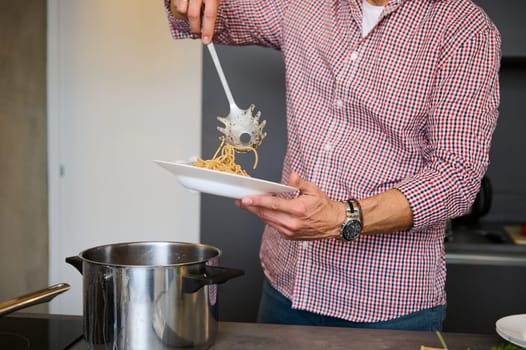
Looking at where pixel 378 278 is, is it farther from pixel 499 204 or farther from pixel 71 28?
pixel 71 28

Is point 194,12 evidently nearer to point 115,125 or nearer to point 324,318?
point 324,318

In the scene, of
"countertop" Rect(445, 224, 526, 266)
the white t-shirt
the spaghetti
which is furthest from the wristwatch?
"countertop" Rect(445, 224, 526, 266)

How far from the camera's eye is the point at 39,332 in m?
1.14

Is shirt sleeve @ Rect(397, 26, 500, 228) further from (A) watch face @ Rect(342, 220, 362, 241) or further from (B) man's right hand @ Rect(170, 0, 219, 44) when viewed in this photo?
(B) man's right hand @ Rect(170, 0, 219, 44)

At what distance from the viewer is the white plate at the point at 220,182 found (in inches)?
36.6

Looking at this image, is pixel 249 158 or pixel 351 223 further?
pixel 249 158

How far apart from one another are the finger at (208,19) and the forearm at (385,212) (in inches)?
19.8

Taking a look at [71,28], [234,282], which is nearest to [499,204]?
[234,282]

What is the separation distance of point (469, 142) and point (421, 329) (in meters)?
0.44

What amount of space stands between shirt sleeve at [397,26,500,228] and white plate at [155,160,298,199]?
35 centimetres

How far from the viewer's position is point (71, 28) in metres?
2.92

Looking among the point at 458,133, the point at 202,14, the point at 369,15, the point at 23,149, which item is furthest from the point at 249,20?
the point at 23,149

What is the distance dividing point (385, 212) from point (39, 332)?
71 centimetres

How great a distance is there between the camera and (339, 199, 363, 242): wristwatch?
3.80ft
